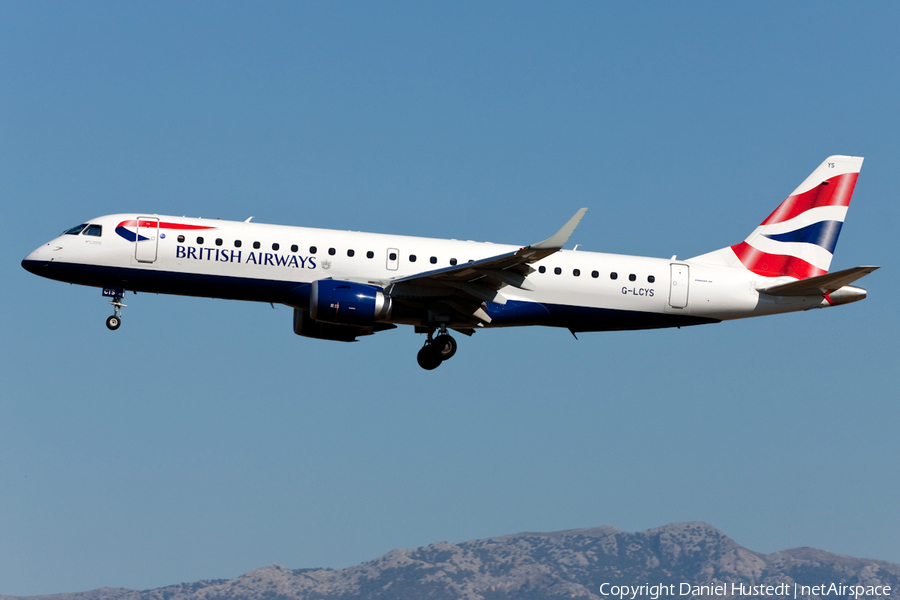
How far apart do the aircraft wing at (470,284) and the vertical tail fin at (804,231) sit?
897cm

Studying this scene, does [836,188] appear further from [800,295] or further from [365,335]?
[365,335]

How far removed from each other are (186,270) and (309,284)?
4.09 meters

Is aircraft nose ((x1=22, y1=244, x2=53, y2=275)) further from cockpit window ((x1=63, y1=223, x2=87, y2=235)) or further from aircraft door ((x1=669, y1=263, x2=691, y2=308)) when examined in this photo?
aircraft door ((x1=669, y1=263, x2=691, y2=308))

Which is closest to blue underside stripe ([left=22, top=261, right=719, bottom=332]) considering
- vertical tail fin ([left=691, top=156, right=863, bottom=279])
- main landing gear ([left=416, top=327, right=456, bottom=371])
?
main landing gear ([left=416, top=327, right=456, bottom=371])

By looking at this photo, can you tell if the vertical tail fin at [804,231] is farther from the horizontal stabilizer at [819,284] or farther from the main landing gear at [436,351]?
the main landing gear at [436,351]

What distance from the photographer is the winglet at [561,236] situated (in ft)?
97.2

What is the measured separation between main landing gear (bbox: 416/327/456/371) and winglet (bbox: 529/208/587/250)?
7352 millimetres

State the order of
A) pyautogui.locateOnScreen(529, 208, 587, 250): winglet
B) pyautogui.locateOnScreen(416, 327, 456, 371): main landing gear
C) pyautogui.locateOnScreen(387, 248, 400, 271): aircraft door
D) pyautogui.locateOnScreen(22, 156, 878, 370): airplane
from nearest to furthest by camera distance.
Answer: pyautogui.locateOnScreen(529, 208, 587, 250): winglet → pyautogui.locateOnScreen(22, 156, 878, 370): airplane → pyautogui.locateOnScreen(387, 248, 400, 271): aircraft door → pyautogui.locateOnScreen(416, 327, 456, 371): main landing gear

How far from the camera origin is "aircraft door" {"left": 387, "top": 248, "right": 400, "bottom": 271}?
3475 centimetres

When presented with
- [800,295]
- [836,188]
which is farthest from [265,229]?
[836,188]

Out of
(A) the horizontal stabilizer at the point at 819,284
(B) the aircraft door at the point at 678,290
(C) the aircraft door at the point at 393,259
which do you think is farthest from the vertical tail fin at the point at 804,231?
(C) the aircraft door at the point at 393,259

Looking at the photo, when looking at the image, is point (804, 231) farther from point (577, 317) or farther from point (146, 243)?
point (146, 243)

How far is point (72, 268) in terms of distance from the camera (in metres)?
34.5

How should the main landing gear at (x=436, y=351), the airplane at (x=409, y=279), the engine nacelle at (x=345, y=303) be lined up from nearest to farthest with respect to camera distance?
the engine nacelle at (x=345, y=303), the airplane at (x=409, y=279), the main landing gear at (x=436, y=351)
